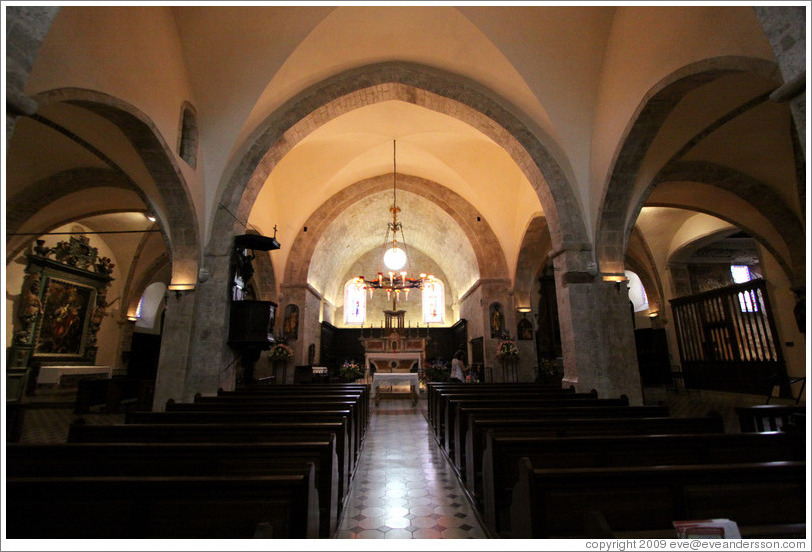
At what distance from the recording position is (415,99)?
30.7 ft

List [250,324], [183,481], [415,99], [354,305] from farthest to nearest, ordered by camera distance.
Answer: [354,305], [415,99], [250,324], [183,481]

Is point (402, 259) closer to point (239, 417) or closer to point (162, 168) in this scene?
point (162, 168)

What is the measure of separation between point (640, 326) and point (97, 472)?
20.7 m

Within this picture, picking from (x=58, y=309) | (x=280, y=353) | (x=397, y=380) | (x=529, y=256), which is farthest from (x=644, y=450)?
(x=58, y=309)

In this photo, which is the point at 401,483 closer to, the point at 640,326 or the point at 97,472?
the point at 97,472

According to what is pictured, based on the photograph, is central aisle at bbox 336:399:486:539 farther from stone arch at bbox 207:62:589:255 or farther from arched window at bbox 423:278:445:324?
arched window at bbox 423:278:445:324

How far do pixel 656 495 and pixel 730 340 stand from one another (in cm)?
1484

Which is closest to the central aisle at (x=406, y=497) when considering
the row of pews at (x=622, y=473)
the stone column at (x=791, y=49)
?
the row of pews at (x=622, y=473)

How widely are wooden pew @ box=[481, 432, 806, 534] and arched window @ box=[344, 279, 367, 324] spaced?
1970 centimetres

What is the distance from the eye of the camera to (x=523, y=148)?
855cm

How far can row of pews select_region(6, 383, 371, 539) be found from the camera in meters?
2.05

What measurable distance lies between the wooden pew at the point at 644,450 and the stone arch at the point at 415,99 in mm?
5200

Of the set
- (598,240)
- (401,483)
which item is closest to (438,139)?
(598,240)

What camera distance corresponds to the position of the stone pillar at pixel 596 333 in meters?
7.42
